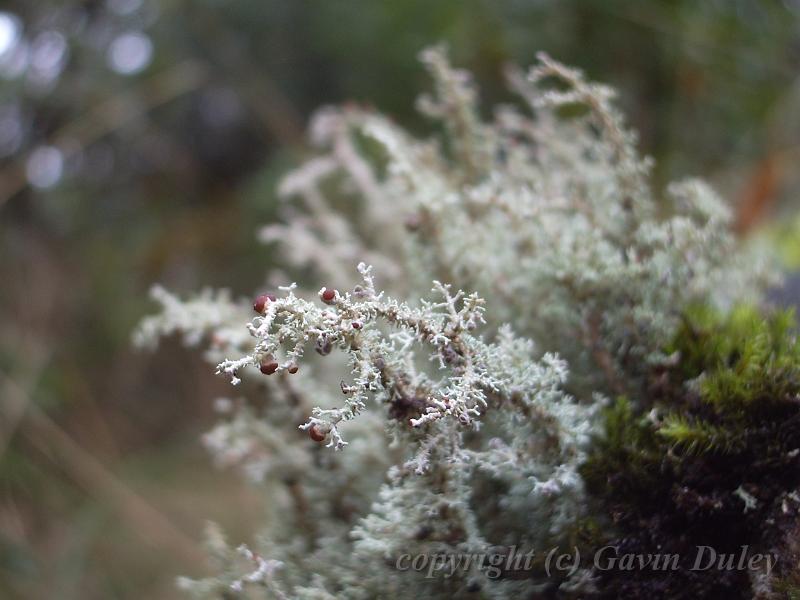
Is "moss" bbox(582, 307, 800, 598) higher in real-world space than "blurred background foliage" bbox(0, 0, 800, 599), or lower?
lower

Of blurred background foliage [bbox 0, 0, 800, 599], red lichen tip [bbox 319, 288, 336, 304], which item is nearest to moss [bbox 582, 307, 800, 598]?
red lichen tip [bbox 319, 288, 336, 304]

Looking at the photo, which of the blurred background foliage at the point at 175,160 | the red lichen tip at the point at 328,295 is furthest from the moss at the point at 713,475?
the blurred background foliage at the point at 175,160

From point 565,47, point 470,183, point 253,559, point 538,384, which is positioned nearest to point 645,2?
point 565,47

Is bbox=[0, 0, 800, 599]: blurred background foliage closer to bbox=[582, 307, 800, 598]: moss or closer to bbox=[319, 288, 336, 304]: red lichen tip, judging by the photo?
bbox=[582, 307, 800, 598]: moss

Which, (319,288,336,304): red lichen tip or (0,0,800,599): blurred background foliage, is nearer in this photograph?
(319,288,336,304): red lichen tip

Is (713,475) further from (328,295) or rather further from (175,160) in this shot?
(175,160)

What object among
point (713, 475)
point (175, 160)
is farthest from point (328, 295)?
point (175, 160)

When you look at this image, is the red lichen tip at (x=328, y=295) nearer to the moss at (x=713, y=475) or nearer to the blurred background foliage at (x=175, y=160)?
the moss at (x=713, y=475)
